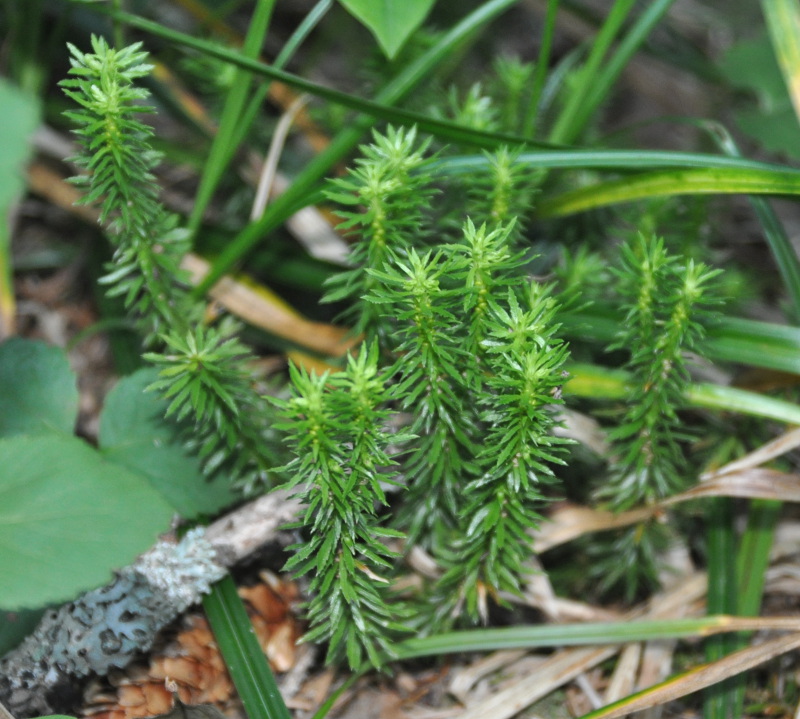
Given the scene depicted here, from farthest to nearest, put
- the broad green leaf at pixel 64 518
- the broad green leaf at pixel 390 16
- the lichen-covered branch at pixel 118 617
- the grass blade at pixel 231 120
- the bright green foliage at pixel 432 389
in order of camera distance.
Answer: the grass blade at pixel 231 120 → the broad green leaf at pixel 390 16 → the lichen-covered branch at pixel 118 617 → the bright green foliage at pixel 432 389 → the broad green leaf at pixel 64 518

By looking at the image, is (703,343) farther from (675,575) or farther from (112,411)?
(112,411)

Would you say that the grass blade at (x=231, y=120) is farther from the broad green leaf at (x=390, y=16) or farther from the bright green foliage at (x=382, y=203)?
the bright green foliage at (x=382, y=203)

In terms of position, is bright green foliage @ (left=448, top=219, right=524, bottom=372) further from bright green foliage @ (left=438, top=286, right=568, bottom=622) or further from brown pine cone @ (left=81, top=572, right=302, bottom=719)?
brown pine cone @ (left=81, top=572, right=302, bottom=719)

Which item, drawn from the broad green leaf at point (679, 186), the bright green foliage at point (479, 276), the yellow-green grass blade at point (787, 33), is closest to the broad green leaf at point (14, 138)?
the bright green foliage at point (479, 276)

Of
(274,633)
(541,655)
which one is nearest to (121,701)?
(274,633)

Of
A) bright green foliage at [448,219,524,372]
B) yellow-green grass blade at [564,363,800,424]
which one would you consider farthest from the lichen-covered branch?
yellow-green grass blade at [564,363,800,424]

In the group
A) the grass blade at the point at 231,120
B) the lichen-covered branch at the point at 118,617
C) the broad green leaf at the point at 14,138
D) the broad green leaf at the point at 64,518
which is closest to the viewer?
the broad green leaf at the point at 14,138

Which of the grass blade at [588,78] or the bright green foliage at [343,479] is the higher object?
the grass blade at [588,78]
